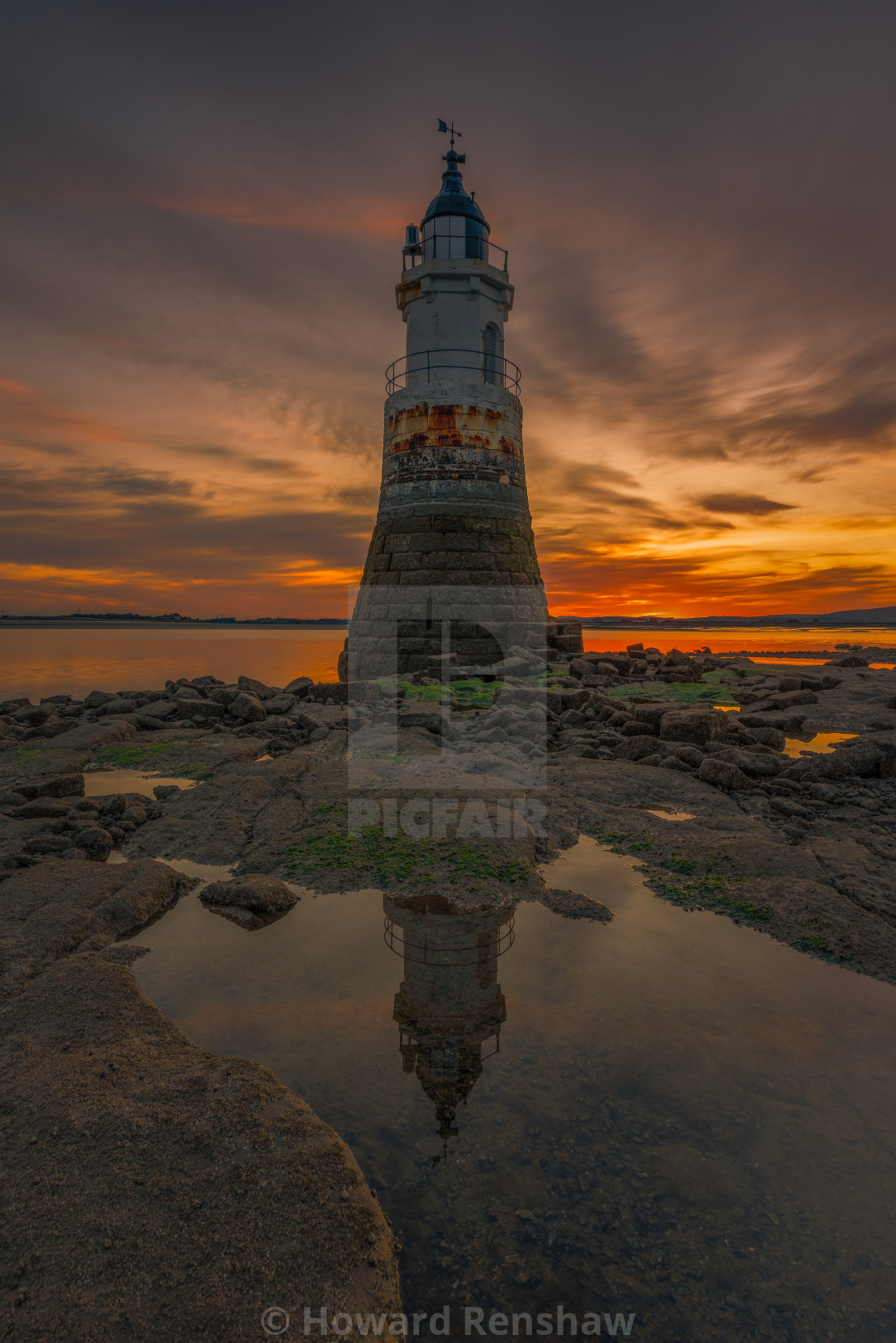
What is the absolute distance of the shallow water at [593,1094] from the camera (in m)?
1.76

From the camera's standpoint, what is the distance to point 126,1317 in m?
1.45

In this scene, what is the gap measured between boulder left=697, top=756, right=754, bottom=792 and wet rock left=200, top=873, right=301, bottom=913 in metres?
4.20

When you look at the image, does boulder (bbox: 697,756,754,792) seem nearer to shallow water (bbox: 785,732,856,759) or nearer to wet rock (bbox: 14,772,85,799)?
shallow water (bbox: 785,732,856,759)

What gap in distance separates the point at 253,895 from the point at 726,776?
453 cm

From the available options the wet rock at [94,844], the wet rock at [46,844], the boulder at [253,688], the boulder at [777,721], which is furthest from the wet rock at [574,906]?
the boulder at [253,688]

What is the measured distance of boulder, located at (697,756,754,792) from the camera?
20.1 ft

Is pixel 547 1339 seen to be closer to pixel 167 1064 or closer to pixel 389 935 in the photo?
pixel 167 1064

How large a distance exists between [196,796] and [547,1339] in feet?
17.1

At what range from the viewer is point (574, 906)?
13.0 ft

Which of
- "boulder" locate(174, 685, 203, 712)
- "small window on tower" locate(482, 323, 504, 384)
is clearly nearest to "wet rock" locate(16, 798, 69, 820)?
"boulder" locate(174, 685, 203, 712)

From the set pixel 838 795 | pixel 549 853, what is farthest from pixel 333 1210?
pixel 838 795

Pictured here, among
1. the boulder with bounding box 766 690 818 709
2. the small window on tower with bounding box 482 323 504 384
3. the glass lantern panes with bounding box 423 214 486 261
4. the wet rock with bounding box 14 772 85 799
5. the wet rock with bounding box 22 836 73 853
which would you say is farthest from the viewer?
the glass lantern panes with bounding box 423 214 486 261

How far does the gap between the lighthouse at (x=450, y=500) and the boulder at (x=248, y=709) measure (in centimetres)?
352

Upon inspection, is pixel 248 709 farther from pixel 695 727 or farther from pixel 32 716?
pixel 695 727
